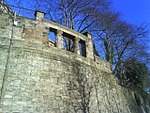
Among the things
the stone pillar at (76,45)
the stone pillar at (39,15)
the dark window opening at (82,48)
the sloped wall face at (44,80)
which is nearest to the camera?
the sloped wall face at (44,80)

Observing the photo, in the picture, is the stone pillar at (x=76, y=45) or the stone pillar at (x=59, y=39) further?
the stone pillar at (x=76, y=45)

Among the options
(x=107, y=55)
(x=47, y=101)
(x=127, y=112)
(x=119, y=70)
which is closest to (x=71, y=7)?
(x=107, y=55)

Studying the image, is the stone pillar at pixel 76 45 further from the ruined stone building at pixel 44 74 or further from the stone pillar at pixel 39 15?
the stone pillar at pixel 39 15

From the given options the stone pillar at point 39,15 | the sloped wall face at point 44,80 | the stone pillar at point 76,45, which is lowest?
the sloped wall face at point 44,80

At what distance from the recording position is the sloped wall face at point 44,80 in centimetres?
729

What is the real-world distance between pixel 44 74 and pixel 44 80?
0.26 metres

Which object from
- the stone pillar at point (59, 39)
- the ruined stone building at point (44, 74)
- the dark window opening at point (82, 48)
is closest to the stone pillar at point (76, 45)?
the ruined stone building at point (44, 74)

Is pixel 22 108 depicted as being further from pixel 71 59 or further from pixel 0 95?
pixel 71 59

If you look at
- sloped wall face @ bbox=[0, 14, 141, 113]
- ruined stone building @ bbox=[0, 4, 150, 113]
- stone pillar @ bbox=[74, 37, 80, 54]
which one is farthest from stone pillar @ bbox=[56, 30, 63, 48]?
stone pillar @ bbox=[74, 37, 80, 54]

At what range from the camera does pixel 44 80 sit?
8.03 meters

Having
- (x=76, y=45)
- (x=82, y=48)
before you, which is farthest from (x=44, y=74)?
(x=82, y=48)

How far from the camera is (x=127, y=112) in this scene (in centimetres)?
1141

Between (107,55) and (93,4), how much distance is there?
3.82 m

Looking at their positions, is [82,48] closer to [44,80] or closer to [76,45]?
[76,45]
